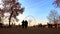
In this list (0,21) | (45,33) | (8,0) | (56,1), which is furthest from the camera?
(8,0)

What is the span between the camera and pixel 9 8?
17406 millimetres

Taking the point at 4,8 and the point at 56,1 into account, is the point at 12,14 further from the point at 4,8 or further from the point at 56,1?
the point at 56,1

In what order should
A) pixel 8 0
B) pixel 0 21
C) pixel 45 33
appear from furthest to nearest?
pixel 8 0 → pixel 0 21 → pixel 45 33

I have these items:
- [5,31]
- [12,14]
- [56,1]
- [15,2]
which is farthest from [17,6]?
[5,31]

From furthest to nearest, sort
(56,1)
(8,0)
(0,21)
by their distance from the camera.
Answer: (8,0) < (0,21) < (56,1)

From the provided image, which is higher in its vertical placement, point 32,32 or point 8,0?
point 8,0

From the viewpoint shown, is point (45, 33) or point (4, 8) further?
point (4, 8)

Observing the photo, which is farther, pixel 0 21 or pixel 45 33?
pixel 0 21

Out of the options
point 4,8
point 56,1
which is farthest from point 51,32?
point 4,8

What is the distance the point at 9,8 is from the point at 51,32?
7177 mm

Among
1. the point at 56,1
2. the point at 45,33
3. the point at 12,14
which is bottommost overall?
the point at 45,33

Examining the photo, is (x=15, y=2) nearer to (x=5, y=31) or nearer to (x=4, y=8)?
(x=4, y=8)

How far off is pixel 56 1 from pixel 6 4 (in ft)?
18.6

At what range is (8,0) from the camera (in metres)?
18.3
